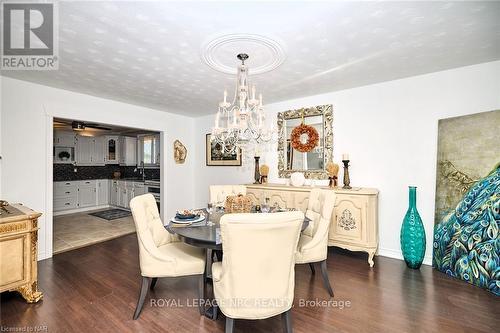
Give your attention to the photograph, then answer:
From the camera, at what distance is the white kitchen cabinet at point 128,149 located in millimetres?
7211

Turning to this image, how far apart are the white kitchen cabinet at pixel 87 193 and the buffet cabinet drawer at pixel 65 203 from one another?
0.15m

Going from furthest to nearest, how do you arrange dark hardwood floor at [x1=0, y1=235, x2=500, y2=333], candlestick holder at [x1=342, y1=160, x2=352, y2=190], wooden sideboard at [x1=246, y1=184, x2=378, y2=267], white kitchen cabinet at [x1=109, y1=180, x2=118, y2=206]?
white kitchen cabinet at [x1=109, y1=180, x2=118, y2=206], candlestick holder at [x1=342, y1=160, x2=352, y2=190], wooden sideboard at [x1=246, y1=184, x2=378, y2=267], dark hardwood floor at [x1=0, y1=235, x2=500, y2=333]

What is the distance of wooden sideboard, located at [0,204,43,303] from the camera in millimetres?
2109

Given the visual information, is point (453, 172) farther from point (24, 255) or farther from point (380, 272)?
point (24, 255)

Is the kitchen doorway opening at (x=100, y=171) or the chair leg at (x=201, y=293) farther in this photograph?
the kitchen doorway opening at (x=100, y=171)

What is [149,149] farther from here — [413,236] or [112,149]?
[413,236]

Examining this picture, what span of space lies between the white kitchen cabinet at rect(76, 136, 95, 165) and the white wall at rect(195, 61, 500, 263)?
6.58m

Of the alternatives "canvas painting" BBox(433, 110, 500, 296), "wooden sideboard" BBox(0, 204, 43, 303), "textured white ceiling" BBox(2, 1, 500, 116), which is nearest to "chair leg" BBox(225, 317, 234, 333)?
"wooden sideboard" BBox(0, 204, 43, 303)

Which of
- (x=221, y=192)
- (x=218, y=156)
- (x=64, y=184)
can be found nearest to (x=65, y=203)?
(x=64, y=184)

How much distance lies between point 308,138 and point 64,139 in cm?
661

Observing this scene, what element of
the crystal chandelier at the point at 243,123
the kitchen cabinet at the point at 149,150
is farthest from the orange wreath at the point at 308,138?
the kitchen cabinet at the point at 149,150

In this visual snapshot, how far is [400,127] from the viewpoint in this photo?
3219mm

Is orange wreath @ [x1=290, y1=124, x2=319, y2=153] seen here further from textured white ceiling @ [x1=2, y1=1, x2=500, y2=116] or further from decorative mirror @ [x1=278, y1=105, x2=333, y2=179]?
textured white ceiling @ [x1=2, y1=1, x2=500, y2=116]

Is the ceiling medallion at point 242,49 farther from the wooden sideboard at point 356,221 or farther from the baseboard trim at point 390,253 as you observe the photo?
the baseboard trim at point 390,253
